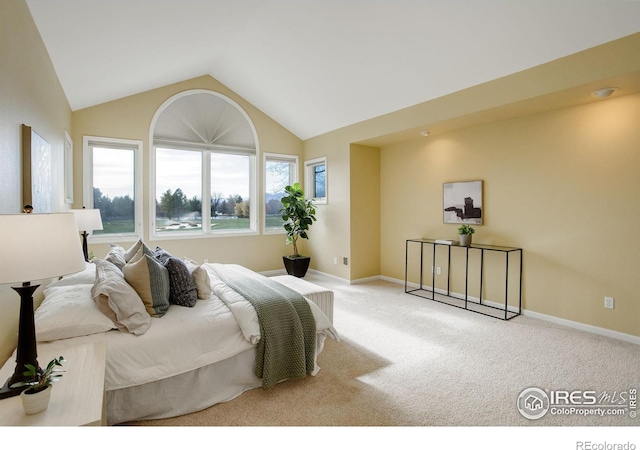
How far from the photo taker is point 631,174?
3.19 metres

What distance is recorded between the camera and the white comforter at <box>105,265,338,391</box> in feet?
6.33

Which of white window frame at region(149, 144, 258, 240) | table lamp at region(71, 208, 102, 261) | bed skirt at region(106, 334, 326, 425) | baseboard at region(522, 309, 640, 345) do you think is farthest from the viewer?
white window frame at region(149, 144, 258, 240)

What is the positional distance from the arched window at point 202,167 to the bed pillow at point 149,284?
3246mm

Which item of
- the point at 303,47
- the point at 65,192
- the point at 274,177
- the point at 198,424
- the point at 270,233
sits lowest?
the point at 198,424

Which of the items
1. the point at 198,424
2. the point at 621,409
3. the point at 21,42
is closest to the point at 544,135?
the point at 621,409

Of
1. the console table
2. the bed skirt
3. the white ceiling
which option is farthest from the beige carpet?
the white ceiling

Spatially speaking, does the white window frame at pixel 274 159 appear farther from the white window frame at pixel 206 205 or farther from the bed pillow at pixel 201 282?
the bed pillow at pixel 201 282

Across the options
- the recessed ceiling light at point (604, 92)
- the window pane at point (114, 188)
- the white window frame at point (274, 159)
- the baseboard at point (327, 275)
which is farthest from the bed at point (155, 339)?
the white window frame at point (274, 159)

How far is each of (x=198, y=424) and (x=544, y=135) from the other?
14.0ft

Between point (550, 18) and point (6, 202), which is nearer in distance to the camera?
point (6, 202)

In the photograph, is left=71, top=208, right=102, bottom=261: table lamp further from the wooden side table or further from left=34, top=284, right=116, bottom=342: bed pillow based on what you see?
the wooden side table

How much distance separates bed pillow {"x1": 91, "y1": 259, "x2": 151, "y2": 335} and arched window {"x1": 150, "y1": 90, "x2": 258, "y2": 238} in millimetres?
3428

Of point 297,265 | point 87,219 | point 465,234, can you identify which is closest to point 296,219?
point 297,265

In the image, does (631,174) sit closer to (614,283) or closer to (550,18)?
(614,283)
